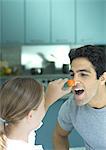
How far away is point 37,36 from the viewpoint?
16.5 feet

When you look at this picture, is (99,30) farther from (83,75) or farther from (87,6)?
(83,75)

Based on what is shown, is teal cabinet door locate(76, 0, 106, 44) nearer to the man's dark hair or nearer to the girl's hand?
the man's dark hair

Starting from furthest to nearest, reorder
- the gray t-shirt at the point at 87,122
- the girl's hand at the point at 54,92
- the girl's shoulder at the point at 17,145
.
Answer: the gray t-shirt at the point at 87,122 → the girl's hand at the point at 54,92 → the girl's shoulder at the point at 17,145

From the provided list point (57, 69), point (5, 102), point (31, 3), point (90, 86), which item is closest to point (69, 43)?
point (57, 69)

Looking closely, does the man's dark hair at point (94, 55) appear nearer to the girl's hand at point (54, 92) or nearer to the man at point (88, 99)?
the man at point (88, 99)

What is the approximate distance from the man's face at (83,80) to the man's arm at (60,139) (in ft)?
0.52

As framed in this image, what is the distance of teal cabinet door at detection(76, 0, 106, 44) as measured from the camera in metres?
5.14

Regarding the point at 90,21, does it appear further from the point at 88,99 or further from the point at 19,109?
the point at 19,109

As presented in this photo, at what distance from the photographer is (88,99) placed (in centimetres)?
151

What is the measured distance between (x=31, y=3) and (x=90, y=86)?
12.0ft

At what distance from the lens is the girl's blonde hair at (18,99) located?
1111 millimetres

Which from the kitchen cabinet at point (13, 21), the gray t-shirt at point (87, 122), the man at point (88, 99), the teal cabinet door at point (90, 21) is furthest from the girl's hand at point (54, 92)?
the teal cabinet door at point (90, 21)

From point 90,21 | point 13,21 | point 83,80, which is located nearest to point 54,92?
point 83,80

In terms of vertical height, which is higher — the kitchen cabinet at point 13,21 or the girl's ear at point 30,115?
the kitchen cabinet at point 13,21
